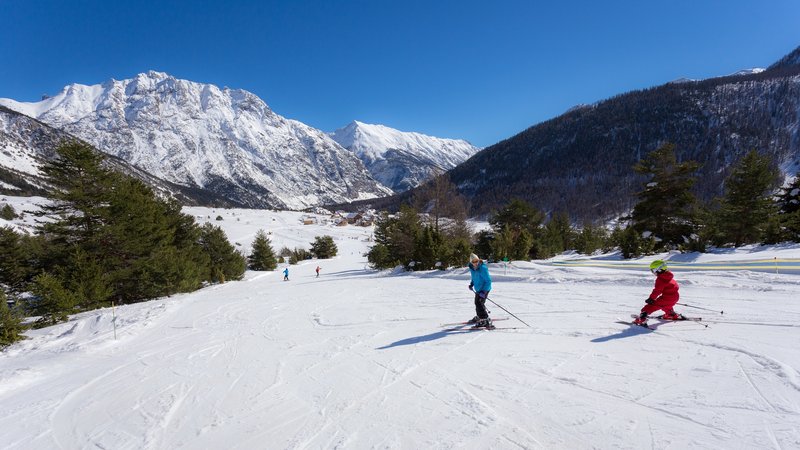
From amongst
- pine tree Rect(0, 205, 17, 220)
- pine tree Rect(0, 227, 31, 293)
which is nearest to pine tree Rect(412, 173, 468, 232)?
pine tree Rect(0, 227, 31, 293)

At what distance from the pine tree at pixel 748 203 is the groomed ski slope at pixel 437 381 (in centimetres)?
1127

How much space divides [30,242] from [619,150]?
225379mm

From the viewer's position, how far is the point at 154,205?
85.4 feet

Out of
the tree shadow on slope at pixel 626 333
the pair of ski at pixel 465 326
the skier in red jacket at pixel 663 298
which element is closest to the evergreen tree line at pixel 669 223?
the pair of ski at pixel 465 326

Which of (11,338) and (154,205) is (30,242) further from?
(11,338)

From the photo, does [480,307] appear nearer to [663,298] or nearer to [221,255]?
[663,298]

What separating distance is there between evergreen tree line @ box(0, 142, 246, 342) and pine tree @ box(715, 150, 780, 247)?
33.1 m

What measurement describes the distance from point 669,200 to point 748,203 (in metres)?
4.79

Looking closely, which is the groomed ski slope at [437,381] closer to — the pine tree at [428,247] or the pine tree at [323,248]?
the pine tree at [428,247]

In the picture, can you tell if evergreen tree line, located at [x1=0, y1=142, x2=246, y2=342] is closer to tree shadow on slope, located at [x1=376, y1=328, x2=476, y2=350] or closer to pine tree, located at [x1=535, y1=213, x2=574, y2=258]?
tree shadow on slope, located at [x1=376, y1=328, x2=476, y2=350]

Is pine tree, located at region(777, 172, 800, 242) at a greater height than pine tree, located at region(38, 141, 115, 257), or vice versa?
pine tree, located at region(38, 141, 115, 257)

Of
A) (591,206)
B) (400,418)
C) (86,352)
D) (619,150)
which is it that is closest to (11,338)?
(86,352)

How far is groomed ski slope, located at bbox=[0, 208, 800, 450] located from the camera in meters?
4.02

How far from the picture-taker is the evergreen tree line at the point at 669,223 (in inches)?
736
